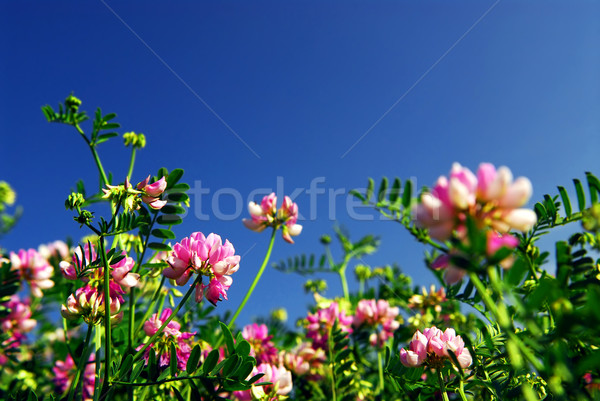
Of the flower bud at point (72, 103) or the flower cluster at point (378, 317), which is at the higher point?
the flower bud at point (72, 103)

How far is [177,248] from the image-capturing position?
135cm

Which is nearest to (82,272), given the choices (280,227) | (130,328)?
(130,328)

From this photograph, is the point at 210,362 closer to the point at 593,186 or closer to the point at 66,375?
the point at 593,186

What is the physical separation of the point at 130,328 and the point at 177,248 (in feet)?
1.14

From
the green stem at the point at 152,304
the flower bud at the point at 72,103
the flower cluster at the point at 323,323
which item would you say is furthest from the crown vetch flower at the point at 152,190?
the flower cluster at the point at 323,323

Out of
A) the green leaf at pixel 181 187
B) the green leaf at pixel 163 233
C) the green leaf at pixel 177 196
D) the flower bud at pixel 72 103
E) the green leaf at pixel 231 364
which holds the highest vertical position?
the flower bud at pixel 72 103

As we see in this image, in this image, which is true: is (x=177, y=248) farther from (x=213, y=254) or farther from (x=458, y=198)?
(x=458, y=198)

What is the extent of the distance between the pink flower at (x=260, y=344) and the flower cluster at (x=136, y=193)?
1250mm

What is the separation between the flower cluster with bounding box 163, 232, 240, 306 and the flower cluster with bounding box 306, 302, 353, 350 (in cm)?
126

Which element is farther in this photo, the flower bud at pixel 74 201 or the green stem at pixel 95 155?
the green stem at pixel 95 155

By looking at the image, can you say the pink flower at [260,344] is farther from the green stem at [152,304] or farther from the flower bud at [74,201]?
the flower bud at [74,201]

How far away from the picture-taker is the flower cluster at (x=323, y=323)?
2509 millimetres

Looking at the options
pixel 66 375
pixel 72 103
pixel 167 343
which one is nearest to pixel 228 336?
pixel 167 343

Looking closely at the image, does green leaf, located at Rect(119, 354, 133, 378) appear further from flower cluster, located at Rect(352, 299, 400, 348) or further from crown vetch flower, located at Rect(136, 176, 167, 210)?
flower cluster, located at Rect(352, 299, 400, 348)
